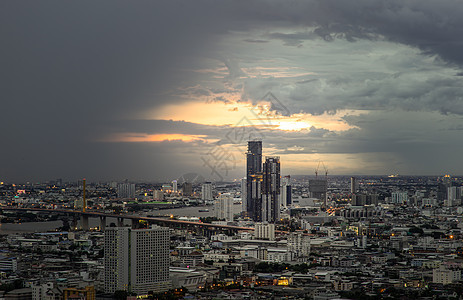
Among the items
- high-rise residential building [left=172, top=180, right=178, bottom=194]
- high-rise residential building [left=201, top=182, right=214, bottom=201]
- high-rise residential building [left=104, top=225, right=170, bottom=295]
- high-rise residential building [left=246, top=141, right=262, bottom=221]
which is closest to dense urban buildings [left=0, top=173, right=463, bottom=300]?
high-rise residential building [left=104, top=225, right=170, bottom=295]

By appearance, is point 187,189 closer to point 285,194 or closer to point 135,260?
point 285,194

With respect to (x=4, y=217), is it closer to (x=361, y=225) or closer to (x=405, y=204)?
(x=361, y=225)

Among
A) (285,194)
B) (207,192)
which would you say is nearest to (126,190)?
(207,192)

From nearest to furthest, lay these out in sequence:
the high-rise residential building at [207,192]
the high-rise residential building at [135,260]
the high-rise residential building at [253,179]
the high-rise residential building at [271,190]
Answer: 1. the high-rise residential building at [135,260]
2. the high-rise residential building at [271,190]
3. the high-rise residential building at [253,179]
4. the high-rise residential building at [207,192]

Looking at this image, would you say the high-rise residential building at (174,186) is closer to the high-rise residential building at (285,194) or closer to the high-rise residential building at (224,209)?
the high-rise residential building at (285,194)

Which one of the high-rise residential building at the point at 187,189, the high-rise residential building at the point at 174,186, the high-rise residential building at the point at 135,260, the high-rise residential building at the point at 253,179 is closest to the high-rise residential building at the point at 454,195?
the high-rise residential building at the point at 253,179
